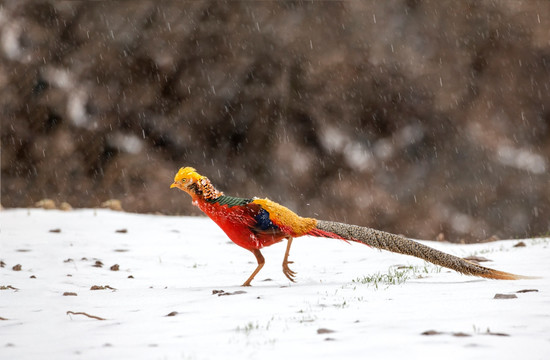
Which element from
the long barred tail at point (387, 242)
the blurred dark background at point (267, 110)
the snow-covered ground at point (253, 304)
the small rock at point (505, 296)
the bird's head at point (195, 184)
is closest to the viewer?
the snow-covered ground at point (253, 304)

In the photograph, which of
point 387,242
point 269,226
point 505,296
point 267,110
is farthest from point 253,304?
point 267,110

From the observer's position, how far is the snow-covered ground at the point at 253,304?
3.38 m

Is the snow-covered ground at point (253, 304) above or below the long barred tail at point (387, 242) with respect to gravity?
below

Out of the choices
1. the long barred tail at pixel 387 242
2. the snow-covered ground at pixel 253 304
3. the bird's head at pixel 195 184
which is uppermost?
the bird's head at pixel 195 184

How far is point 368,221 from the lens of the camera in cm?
1534

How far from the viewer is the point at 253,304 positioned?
15.8 feet

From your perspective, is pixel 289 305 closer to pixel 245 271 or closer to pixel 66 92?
pixel 245 271

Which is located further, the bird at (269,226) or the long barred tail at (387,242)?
the bird at (269,226)

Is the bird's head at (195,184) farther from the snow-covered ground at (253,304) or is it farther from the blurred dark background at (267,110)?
the blurred dark background at (267,110)

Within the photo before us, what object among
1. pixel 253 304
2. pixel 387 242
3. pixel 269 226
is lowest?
pixel 253 304

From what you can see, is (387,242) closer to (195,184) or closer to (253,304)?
(253,304)

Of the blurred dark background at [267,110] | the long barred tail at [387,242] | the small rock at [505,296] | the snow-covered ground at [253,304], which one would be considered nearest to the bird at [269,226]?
the long barred tail at [387,242]

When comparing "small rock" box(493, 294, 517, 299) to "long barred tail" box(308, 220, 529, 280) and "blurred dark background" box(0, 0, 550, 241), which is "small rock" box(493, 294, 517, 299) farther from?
"blurred dark background" box(0, 0, 550, 241)

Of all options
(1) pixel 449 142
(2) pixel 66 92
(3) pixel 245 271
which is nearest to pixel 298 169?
(1) pixel 449 142
